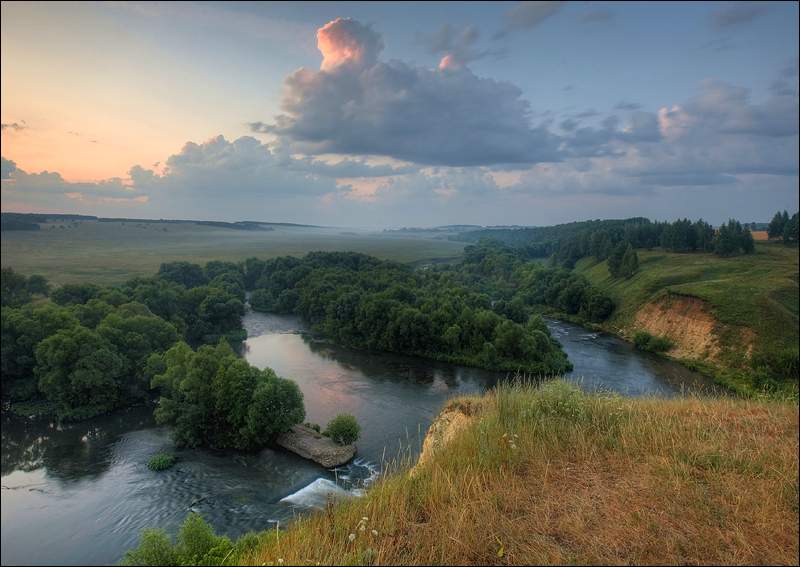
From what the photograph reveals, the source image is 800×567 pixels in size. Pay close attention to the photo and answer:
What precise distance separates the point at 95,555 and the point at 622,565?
69.6ft

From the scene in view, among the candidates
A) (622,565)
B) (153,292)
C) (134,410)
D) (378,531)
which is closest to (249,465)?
(134,410)

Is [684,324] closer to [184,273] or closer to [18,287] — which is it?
[18,287]

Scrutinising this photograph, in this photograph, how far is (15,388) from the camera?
35.8 m

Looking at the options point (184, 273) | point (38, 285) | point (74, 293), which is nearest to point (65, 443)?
point (74, 293)

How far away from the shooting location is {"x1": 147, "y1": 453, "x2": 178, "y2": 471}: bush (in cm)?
2662

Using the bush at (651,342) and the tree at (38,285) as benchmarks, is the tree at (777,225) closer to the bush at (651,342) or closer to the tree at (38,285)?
the bush at (651,342)

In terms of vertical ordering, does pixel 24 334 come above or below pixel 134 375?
above

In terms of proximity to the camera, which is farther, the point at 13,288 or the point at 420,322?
the point at 420,322

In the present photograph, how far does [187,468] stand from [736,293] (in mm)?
60209

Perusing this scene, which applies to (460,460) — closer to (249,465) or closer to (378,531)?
(378,531)

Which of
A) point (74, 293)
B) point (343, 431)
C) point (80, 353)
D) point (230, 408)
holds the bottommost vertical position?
point (343, 431)

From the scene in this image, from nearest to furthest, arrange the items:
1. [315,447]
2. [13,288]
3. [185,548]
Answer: [185,548] < [315,447] < [13,288]

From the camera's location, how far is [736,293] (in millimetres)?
52219

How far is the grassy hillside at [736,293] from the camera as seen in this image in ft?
157
